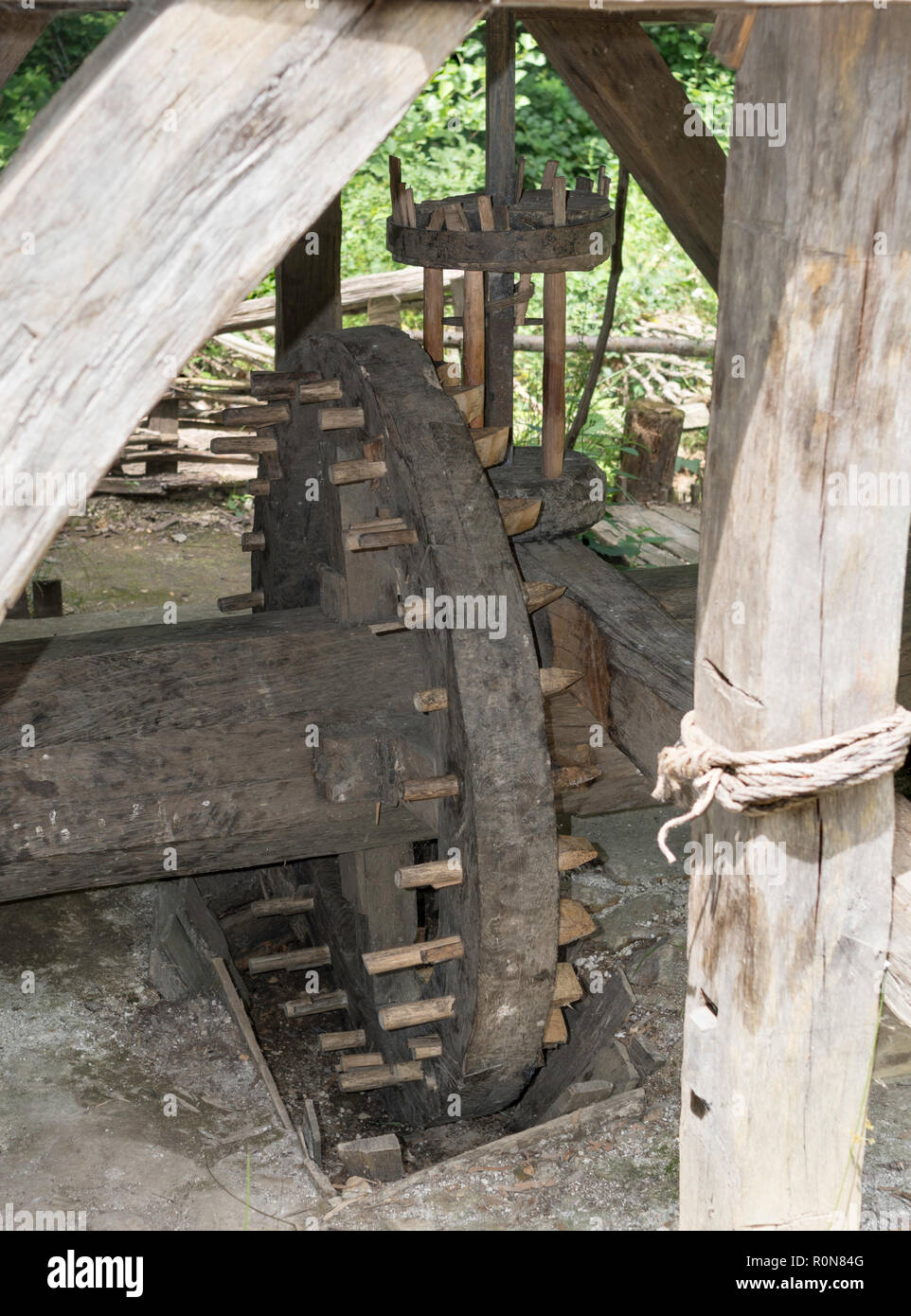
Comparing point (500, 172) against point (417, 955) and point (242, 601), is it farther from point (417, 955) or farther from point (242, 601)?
point (417, 955)

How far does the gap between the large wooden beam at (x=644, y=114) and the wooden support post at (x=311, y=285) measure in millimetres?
1565

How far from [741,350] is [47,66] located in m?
11.1

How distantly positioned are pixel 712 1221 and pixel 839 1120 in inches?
10.1

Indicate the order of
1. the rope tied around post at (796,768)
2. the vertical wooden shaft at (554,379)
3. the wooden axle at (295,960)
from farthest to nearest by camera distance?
1. the wooden axle at (295,960)
2. the vertical wooden shaft at (554,379)
3. the rope tied around post at (796,768)

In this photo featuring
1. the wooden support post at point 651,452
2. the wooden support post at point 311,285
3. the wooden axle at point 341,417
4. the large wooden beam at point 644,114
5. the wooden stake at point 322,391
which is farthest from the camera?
the wooden support post at point 651,452

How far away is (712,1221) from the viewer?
196 cm

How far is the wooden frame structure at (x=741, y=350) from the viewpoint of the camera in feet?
3.77

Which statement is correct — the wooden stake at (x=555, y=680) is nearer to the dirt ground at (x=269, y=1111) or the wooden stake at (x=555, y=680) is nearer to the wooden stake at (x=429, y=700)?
the wooden stake at (x=429, y=700)

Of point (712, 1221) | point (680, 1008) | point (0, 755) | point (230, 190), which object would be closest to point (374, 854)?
point (680, 1008)

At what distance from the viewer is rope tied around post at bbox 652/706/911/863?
163 cm

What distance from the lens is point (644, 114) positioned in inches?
139

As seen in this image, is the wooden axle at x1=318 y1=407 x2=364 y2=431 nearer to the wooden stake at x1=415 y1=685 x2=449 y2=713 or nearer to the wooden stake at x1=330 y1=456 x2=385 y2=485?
the wooden stake at x1=330 y1=456 x2=385 y2=485

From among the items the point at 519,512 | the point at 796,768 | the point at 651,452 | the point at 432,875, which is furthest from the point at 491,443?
the point at 651,452

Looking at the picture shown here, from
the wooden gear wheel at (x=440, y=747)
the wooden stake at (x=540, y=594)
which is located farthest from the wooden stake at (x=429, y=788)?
the wooden stake at (x=540, y=594)
